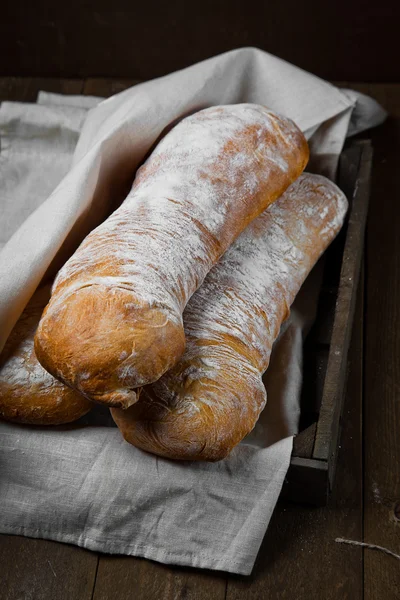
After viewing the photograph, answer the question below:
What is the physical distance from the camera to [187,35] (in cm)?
222

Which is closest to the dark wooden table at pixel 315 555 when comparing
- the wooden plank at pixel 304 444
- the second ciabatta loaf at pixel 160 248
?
the wooden plank at pixel 304 444

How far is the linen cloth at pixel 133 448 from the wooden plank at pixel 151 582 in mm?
21

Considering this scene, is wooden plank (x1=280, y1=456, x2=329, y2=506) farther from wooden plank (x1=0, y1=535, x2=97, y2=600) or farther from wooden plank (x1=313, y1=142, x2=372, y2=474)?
wooden plank (x1=0, y1=535, x2=97, y2=600)

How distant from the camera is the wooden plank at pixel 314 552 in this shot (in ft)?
3.96

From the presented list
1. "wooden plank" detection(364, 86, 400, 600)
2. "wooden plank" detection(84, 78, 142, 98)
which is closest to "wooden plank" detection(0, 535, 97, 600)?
"wooden plank" detection(364, 86, 400, 600)

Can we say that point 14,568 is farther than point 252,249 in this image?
No

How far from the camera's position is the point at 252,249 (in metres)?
1.40

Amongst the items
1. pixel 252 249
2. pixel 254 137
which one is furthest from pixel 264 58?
pixel 252 249

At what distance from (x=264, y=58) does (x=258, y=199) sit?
0.51 metres

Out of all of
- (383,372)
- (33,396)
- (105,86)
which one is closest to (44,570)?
(33,396)

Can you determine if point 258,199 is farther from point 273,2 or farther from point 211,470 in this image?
point 273,2

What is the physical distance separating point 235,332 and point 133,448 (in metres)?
0.23

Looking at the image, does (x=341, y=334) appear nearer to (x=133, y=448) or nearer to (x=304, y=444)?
(x=304, y=444)

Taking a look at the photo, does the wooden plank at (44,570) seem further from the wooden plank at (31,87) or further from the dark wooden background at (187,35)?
the dark wooden background at (187,35)
